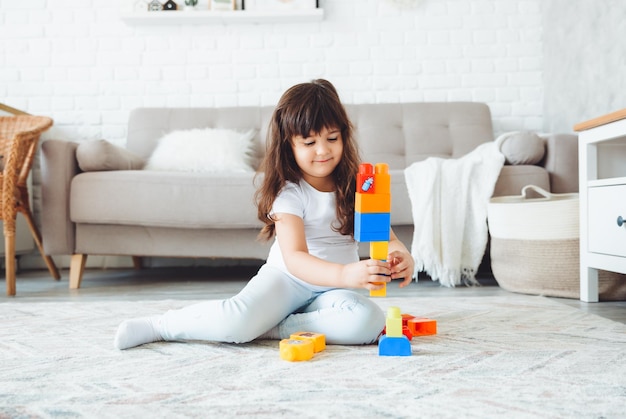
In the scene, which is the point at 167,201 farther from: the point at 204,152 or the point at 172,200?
the point at 204,152

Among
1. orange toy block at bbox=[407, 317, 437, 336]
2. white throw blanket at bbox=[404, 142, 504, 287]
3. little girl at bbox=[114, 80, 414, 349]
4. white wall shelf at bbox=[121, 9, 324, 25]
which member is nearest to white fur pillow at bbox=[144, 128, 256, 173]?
white wall shelf at bbox=[121, 9, 324, 25]

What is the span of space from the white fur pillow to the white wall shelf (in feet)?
2.28

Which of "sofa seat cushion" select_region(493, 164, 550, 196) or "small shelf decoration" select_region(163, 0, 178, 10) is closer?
"sofa seat cushion" select_region(493, 164, 550, 196)

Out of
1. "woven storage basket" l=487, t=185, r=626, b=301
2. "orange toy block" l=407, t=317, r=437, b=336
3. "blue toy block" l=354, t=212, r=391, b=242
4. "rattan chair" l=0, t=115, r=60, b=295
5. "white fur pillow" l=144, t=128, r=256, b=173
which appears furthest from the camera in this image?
"white fur pillow" l=144, t=128, r=256, b=173

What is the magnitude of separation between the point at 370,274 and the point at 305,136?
350 mm

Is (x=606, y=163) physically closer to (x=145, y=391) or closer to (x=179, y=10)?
(x=145, y=391)

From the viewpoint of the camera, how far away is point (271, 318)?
1.27m

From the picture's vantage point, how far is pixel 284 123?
4.10 ft

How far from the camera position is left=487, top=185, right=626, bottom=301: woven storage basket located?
1943 mm

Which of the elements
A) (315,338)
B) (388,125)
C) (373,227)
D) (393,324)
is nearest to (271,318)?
(315,338)

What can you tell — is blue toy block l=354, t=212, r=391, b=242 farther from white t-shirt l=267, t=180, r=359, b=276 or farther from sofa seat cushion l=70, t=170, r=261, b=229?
sofa seat cushion l=70, t=170, r=261, b=229

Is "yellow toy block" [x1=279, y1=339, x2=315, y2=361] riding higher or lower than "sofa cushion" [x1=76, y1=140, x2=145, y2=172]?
lower

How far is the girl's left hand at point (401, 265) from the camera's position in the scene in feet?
3.64

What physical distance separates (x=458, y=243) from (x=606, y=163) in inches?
23.8
